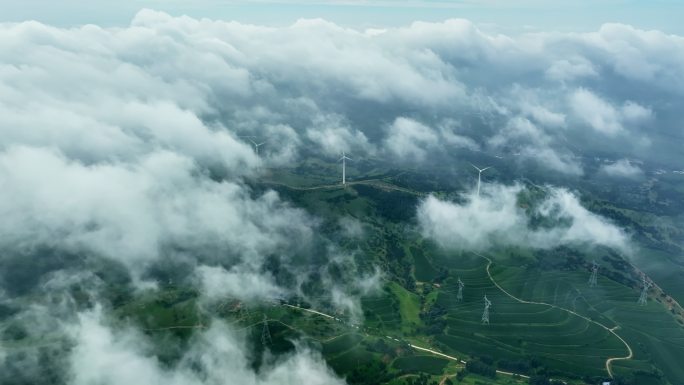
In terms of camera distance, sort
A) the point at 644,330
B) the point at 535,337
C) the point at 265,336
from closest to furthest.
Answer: the point at 265,336, the point at 535,337, the point at 644,330

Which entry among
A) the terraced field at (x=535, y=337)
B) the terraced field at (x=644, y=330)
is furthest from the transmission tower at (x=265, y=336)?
the terraced field at (x=644, y=330)

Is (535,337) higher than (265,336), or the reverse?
(535,337)

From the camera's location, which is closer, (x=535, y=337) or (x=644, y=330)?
(x=535, y=337)

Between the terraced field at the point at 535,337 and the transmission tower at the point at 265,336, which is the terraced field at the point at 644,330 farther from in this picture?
the transmission tower at the point at 265,336

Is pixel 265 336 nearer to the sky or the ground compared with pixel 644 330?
nearer to the ground

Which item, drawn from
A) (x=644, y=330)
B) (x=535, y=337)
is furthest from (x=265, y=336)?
(x=644, y=330)

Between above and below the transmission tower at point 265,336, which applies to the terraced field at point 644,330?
above

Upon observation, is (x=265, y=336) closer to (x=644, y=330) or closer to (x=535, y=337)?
(x=535, y=337)

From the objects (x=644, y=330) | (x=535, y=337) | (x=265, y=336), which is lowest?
(x=265, y=336)

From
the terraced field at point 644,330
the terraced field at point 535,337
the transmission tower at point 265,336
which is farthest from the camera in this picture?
the transmission tower at point 265,336

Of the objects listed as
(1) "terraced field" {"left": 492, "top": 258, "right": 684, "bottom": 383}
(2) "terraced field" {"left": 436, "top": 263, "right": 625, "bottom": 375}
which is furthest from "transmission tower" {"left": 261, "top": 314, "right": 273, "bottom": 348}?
(1) "terraced field" {"left": 492, "top": 258, "right": 684, "bottom": 383}

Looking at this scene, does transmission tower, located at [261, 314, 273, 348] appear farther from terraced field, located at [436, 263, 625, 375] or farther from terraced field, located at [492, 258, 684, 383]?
terraced field, located at [492, 258, 684, 383]

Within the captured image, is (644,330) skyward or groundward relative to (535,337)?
skyward

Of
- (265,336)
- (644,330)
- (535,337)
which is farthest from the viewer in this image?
(644,330)
